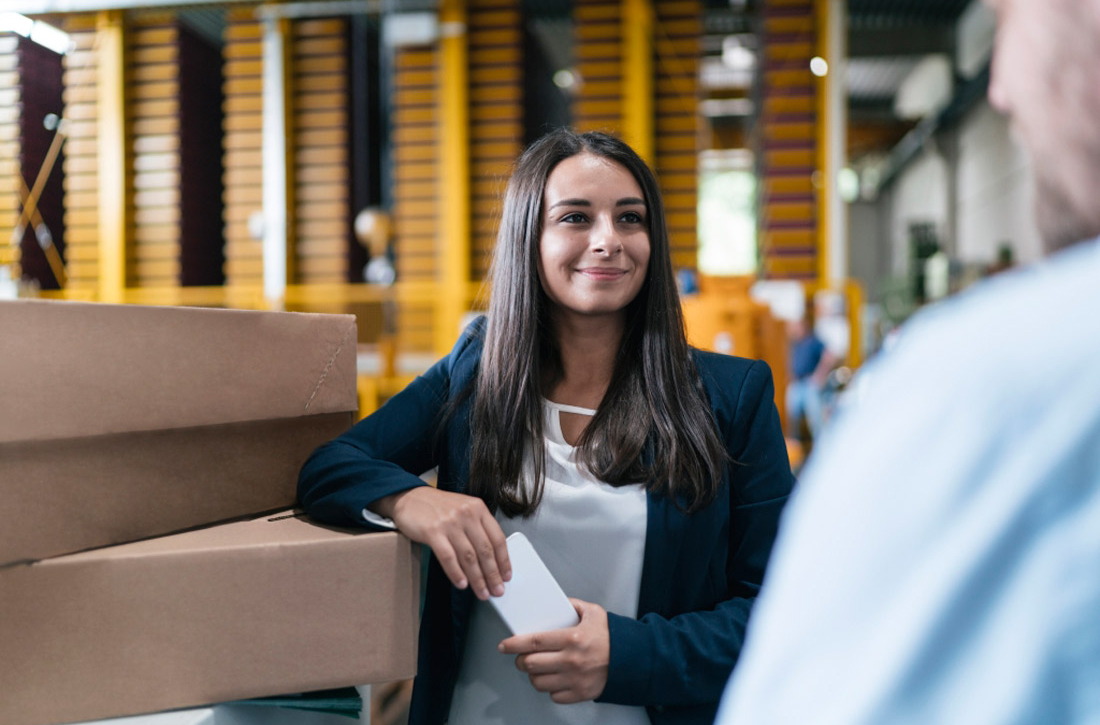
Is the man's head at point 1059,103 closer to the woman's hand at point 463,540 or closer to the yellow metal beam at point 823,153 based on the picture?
the woman's hand at point 463,540

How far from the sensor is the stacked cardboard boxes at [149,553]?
0.87m

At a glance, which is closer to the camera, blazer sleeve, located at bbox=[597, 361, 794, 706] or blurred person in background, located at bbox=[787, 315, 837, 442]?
blazer sleeve, located at bbox=[597, 361, 794, 706]

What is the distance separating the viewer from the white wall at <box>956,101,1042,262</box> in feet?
33.7

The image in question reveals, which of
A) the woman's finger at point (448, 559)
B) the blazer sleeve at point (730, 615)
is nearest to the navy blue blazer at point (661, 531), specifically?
the blazer sleeve at point (730, 615)

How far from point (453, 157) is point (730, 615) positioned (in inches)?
241

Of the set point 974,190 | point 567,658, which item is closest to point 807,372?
point 567,658

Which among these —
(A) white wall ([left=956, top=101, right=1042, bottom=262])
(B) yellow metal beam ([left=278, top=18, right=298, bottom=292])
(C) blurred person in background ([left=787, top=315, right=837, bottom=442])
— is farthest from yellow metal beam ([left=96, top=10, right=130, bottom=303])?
(A) white wall ([left=956, top=101, right=1042, bottom=262])

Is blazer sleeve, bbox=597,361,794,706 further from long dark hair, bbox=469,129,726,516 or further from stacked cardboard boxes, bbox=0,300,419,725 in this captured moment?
stacked cardboard boxes, bbox=0,300,419,725

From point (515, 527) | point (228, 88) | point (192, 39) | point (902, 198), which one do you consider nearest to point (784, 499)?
point (515, 527)

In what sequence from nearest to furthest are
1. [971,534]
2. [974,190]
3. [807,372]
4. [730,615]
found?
1. [971,534]
2. [730,615]
3. [807,372]
4. [974,190]

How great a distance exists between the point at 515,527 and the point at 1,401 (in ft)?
2.27

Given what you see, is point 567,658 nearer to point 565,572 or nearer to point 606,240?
point 565,572

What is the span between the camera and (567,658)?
104cm

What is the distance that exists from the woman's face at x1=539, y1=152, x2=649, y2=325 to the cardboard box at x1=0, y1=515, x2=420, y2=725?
1.72 feet
